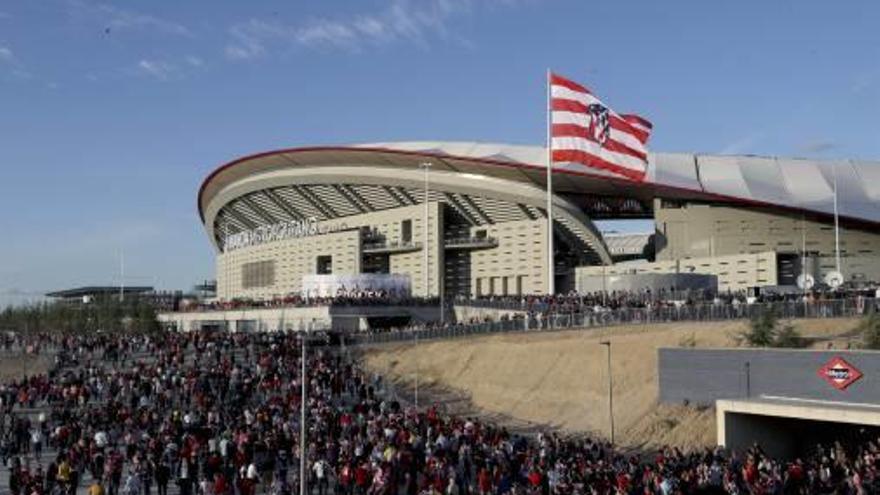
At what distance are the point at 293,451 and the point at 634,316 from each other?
20436 millimetres

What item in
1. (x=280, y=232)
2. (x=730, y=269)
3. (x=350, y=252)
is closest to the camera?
(x=730, y=269)

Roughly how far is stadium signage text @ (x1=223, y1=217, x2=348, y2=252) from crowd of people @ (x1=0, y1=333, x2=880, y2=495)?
5666 cm

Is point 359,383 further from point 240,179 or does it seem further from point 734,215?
point 240,179

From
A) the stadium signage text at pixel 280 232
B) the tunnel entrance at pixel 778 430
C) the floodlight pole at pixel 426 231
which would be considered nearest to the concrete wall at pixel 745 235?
the floodlight pole at pixel 426 231

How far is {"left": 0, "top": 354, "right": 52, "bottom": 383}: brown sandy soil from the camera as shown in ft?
144

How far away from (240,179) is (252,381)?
70053 mm

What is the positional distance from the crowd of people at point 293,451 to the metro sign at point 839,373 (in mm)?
1713

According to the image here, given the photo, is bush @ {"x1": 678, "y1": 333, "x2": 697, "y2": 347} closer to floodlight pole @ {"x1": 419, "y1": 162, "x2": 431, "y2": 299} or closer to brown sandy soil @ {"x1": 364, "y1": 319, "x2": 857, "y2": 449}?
brown sandy soil @ {"x1": 364, "y1": 319, "x2": 857, "y2": 449}

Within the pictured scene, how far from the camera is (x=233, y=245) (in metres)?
106

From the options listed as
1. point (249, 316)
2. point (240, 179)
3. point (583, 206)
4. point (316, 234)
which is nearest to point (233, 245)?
point (240, 179)

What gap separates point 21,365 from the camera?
1818 inches

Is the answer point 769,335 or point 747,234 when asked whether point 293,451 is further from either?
point 747,234

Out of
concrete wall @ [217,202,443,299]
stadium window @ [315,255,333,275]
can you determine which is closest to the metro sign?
concrete wall @ [217,202,443,299]

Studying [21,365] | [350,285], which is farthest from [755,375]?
[350,285]
